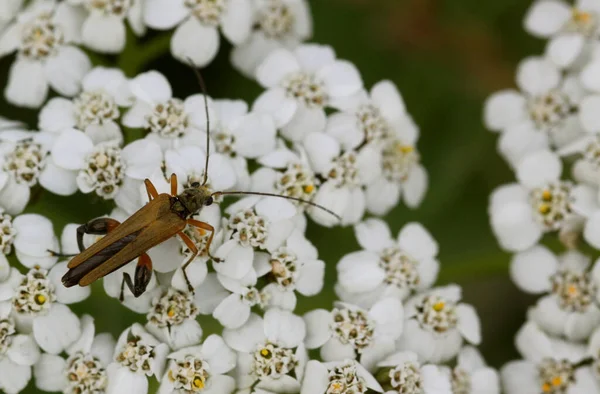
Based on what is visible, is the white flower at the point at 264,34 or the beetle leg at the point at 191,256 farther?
the white flower at the point at 264,34

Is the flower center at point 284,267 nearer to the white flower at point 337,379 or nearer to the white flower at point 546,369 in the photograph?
the white flower at point 337,379

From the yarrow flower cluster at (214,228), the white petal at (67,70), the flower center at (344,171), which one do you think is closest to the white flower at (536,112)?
the yarrow flower cluster at (214,228)

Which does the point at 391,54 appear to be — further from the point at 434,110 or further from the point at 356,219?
the point at 356,219

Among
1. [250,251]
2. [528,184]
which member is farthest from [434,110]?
[250,251]

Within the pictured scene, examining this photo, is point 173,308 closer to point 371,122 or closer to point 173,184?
point 173,184

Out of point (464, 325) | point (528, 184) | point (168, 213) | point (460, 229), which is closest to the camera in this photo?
point (168, 213)

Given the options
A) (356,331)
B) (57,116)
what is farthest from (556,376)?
(57,116)

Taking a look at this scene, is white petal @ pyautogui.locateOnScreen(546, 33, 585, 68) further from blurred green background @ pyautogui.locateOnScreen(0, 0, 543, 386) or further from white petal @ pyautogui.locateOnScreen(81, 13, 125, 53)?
white petal @ pyautogui.locateOnScreen(81, 13, 125, 53)
